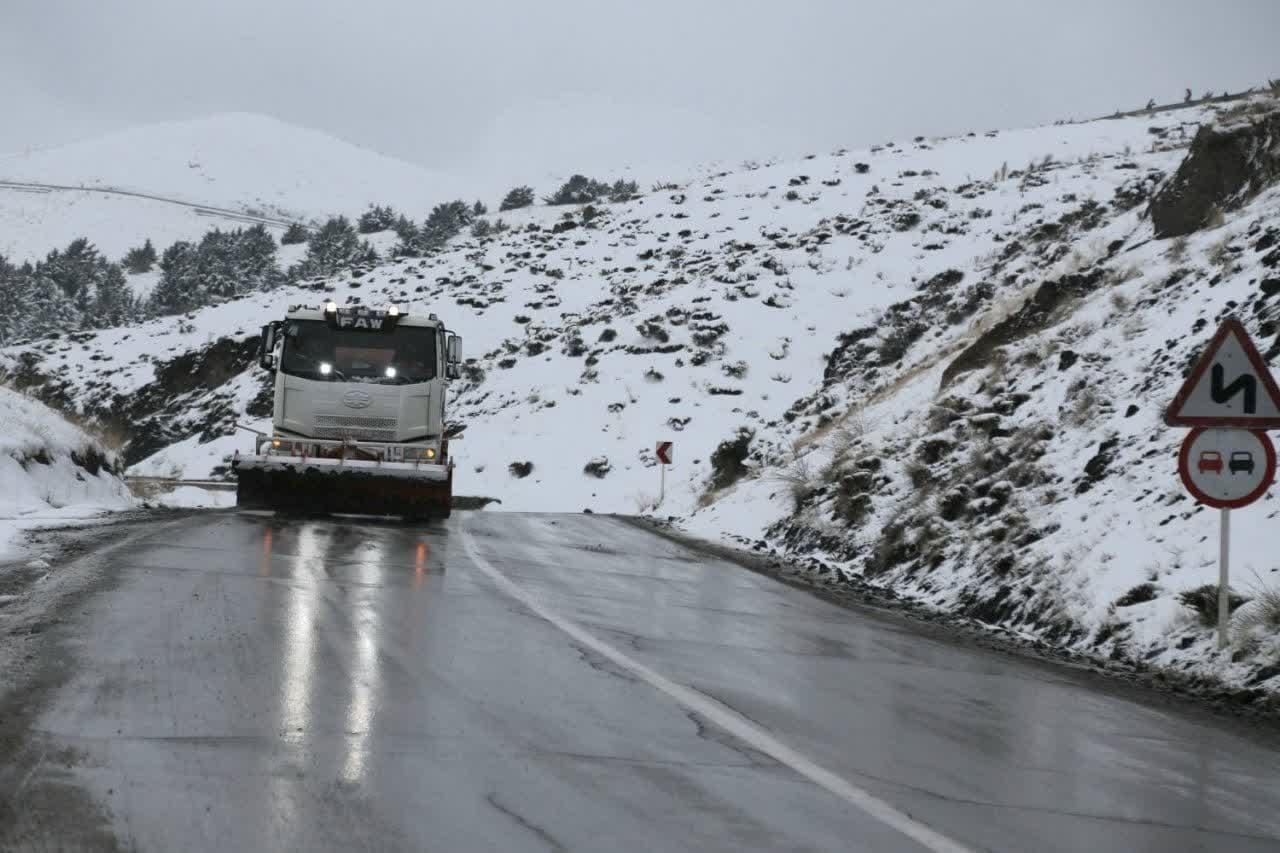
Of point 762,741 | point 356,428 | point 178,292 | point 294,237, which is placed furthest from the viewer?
point 294,237

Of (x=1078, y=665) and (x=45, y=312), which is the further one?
(x=45, y=312)

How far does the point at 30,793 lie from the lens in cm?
445

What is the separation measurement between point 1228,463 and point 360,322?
43.3 feet

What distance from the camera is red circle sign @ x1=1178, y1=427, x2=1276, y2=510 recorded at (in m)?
9.28

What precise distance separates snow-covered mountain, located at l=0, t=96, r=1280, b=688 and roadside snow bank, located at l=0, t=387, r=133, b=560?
9.60 m

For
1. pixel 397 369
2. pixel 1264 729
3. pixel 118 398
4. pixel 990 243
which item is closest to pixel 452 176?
→ pixel 118 398

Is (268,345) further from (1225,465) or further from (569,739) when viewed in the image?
(569,739)

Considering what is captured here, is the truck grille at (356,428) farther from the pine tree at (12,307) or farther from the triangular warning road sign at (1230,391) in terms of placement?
the pine tree at (12,307)

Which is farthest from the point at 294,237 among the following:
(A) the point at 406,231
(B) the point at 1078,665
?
(B) the point at 1078,665

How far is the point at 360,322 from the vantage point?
19531mm

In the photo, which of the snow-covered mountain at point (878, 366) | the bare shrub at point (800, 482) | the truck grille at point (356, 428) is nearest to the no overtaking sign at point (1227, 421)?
the snow-covered mountain at point (878, 366)

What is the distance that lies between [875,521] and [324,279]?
183 ft

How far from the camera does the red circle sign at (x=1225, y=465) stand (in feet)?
30.5

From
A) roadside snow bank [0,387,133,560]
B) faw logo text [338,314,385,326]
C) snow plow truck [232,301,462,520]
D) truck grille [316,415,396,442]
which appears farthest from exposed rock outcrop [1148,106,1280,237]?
roadside snow bank [0,387,133,560]
